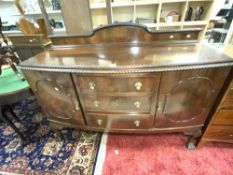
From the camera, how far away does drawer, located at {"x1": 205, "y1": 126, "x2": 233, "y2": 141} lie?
0.97m

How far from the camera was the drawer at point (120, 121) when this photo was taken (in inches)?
37.6

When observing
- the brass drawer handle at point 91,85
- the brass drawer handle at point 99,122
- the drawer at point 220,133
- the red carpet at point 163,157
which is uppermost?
the brass drawer handle at point 91,85

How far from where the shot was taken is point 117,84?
0.79 metres

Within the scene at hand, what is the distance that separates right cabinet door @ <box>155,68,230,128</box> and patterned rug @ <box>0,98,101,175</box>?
731 millimetres

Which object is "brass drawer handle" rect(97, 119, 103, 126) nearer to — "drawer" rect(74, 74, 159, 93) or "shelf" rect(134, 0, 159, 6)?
"drawer" rect(74, 74, 159, 93)

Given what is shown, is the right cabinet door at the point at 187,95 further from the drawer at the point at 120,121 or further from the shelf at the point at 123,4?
the shelf at the point at 123,4

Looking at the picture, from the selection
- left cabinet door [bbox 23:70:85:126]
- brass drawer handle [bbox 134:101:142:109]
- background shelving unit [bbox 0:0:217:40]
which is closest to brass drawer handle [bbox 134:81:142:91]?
brass drawer handle [bbox 134:101:142:109]

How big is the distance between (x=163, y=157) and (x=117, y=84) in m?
0.83

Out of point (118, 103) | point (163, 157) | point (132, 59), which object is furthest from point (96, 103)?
point (163, 157)

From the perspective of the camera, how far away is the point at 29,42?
150cm

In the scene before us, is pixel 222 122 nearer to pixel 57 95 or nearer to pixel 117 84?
pixel 117 84

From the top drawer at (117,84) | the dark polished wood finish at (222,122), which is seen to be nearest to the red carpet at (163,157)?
the dark polished wood finish at (222,122)

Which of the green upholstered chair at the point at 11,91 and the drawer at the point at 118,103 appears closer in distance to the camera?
the drawer at the point at 118,103

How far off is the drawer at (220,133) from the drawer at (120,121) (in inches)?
19.4
